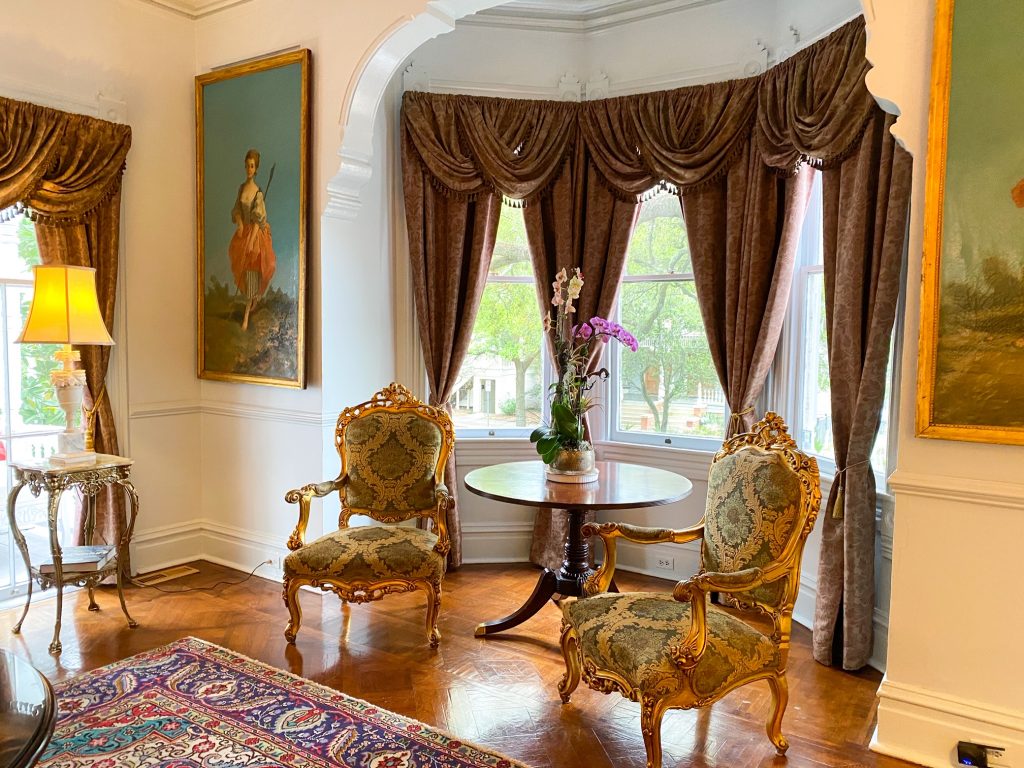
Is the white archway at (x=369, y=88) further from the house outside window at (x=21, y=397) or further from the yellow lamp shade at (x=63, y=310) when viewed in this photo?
the house outside window at (x=21, y=397)

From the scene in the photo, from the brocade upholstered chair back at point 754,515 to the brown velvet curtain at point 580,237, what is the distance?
1.79 metres

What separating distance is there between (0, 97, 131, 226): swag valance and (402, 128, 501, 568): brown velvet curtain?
161 centimetres

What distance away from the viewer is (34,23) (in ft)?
13.2

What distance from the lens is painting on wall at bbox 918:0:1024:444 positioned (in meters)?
2.45

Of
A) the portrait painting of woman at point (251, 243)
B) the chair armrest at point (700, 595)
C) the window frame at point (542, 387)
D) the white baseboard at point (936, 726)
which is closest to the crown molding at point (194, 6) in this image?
the portrait painting of woman at point (251, 243)

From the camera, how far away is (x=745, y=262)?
4.12 meters

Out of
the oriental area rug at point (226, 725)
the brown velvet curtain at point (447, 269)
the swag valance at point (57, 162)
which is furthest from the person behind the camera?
the brown velvet curtain at point (447, 269)

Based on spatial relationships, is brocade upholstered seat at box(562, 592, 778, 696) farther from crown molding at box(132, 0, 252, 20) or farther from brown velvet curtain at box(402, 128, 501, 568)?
crown molding at box(132, 0, 252, 20)

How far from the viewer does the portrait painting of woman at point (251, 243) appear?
14.5 feet

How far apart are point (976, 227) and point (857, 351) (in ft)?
3.29

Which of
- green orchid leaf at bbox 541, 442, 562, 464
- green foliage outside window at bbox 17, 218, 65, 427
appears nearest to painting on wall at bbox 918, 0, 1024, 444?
green orchid leaf at bbox 541, 442, 562, 464

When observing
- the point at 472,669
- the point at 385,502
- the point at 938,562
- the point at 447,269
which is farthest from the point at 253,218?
the point at 938,562

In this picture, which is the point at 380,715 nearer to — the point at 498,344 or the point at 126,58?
the point at 498,344

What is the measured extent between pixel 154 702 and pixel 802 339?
3435 millimetres
